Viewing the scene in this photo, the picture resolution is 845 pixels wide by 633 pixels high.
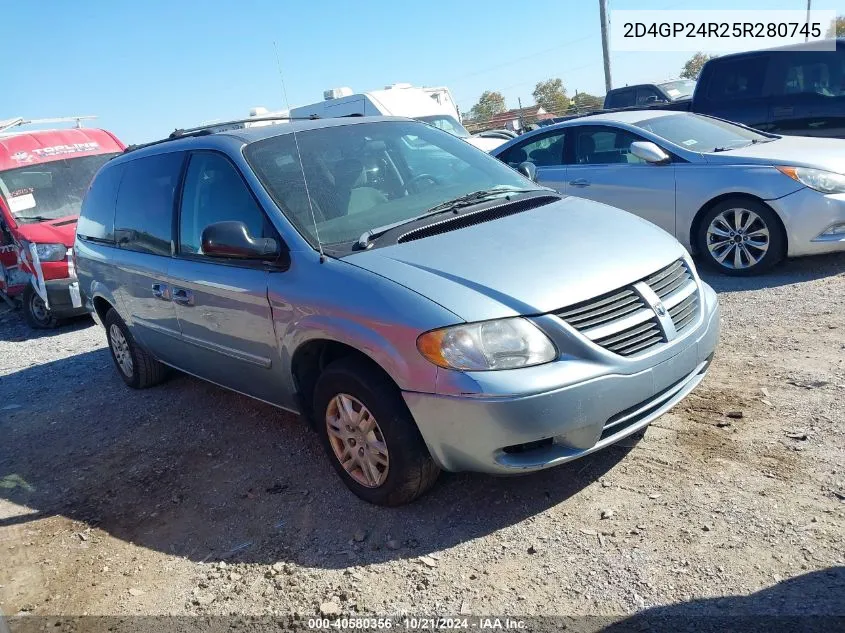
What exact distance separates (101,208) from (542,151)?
4.68 meters

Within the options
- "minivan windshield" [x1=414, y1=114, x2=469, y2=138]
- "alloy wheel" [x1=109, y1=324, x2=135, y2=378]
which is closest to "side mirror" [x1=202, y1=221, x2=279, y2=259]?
"alloy wheel" [x1=109, y1=324, x2=135, y2=378]

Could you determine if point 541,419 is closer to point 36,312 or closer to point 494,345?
point 494,345

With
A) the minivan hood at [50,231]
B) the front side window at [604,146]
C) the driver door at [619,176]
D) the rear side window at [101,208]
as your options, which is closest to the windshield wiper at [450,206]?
the rear side window at [101,208]

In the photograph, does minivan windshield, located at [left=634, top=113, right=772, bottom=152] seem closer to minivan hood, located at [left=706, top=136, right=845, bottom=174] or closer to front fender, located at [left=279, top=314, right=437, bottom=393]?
minivan hood, located at [left=706, top=136, right=845, bottom=174]

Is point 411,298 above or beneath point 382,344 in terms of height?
above

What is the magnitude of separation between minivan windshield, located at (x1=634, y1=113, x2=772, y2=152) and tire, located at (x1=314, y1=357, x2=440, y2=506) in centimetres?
494

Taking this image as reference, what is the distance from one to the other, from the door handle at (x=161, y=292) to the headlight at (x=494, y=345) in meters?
2.35

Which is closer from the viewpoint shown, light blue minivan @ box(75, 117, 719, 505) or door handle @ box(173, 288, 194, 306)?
light blue minivan @ box(75, 117, 719, 505)

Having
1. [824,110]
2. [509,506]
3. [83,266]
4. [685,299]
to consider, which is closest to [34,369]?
[83,266]

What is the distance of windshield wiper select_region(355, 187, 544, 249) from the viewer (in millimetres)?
3480

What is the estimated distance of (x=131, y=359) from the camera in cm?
575

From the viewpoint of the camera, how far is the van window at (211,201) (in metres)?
3.82

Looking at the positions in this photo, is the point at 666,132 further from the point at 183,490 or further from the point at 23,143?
the point at 23,143

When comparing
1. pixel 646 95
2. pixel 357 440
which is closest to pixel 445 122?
pixel 646 95
